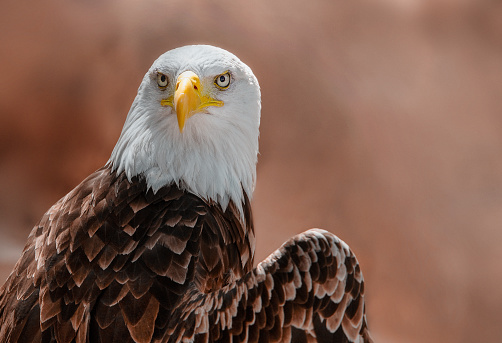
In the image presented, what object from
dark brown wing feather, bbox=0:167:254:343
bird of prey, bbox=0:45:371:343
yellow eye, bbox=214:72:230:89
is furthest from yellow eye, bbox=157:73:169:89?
dark brown wing feather, bbox=0:167:254:343

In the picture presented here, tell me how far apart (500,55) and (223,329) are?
2.33 meters

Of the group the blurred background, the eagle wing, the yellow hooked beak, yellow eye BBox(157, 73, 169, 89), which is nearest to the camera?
the eagle wing

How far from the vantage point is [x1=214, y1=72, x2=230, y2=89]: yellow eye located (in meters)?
1.29

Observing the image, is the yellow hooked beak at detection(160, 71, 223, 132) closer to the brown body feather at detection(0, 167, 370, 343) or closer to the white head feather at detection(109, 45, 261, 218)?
the white head feather at detection(109, 45, 261, 218)

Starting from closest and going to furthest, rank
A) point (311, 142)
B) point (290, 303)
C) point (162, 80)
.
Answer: point (290, 303) < point (162, 80) < point (311, 142)

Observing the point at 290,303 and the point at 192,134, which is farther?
the point at 192,134

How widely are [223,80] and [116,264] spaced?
44 cm

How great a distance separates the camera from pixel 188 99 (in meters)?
1.18

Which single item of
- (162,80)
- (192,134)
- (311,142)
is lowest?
(311,142)

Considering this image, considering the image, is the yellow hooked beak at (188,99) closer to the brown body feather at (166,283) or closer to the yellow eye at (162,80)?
the yellow eye at (162,80)

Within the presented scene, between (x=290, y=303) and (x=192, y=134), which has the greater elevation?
(x=192, y=134)

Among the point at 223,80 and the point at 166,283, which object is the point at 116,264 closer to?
the point at 166,283

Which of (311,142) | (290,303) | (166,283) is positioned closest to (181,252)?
(166,283)

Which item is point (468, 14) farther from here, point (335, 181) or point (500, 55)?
point (335, 181)
